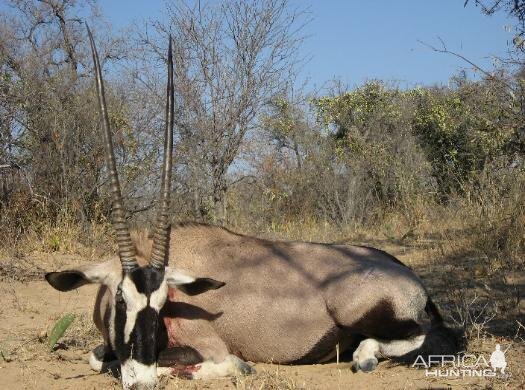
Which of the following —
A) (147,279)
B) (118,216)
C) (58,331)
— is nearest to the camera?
(147,279)

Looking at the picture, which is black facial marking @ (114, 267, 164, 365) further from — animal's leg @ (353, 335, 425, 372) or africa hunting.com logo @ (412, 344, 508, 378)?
africa hunting.com logo @ (412, 344, 508, 378)

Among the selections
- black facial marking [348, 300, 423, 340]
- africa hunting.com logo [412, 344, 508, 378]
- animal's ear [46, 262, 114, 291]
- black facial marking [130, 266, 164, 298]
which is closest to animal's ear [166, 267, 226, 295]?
black facial marking [130, 266, 164, 298]

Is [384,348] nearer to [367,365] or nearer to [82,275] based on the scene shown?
[367,365]

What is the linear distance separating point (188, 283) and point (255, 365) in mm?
800

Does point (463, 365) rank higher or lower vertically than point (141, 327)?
lower

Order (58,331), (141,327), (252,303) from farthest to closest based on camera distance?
(58,331) < (252,303) < (141,327)

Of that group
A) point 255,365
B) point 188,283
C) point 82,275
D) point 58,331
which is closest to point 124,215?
point 82,275

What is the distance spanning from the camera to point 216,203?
11383 mm

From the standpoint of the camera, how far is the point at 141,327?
4.23m

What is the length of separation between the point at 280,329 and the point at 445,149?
16.0 meters

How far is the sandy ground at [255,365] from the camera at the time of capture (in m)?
4.26

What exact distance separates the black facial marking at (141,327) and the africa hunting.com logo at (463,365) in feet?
5.89

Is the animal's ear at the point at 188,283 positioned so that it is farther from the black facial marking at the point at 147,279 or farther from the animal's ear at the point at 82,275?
the animal's ear at the point at 82,275

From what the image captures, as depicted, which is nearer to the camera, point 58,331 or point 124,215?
point 124,215
